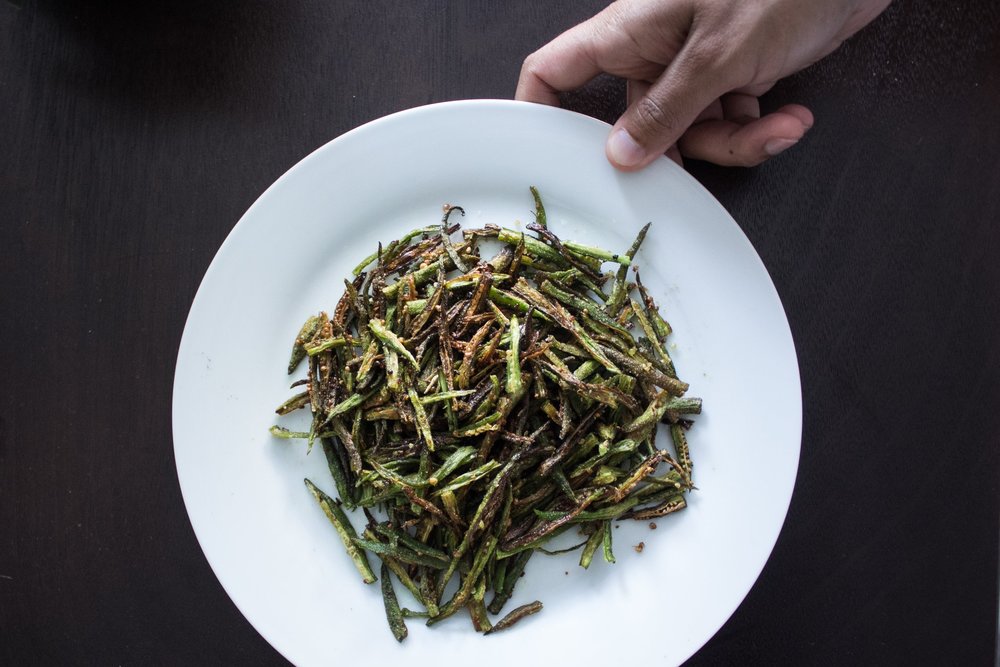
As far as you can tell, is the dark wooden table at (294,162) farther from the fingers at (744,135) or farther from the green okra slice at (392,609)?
the green okra slice at (392,609)

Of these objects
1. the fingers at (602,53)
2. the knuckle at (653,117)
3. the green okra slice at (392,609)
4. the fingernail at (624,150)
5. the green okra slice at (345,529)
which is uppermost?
the fingers at (602,53)

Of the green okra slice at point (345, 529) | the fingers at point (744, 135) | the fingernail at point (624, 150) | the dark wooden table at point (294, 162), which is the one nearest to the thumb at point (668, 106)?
the fingernail at point (624, 150)

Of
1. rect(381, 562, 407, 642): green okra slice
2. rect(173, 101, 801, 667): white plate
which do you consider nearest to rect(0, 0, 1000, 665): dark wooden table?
rect(173, 101, 801, 667): white plate

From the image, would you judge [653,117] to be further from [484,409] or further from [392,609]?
[392,609]

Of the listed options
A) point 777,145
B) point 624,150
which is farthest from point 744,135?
point 624,150

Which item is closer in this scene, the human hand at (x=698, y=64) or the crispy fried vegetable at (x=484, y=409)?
the human hand at (x=698, y=64)

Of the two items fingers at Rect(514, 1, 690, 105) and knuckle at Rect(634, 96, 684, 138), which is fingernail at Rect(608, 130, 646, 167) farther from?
fingers at Rect(514, 1, 690, 105)

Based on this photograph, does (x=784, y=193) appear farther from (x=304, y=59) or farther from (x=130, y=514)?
(x=130, y=514)
